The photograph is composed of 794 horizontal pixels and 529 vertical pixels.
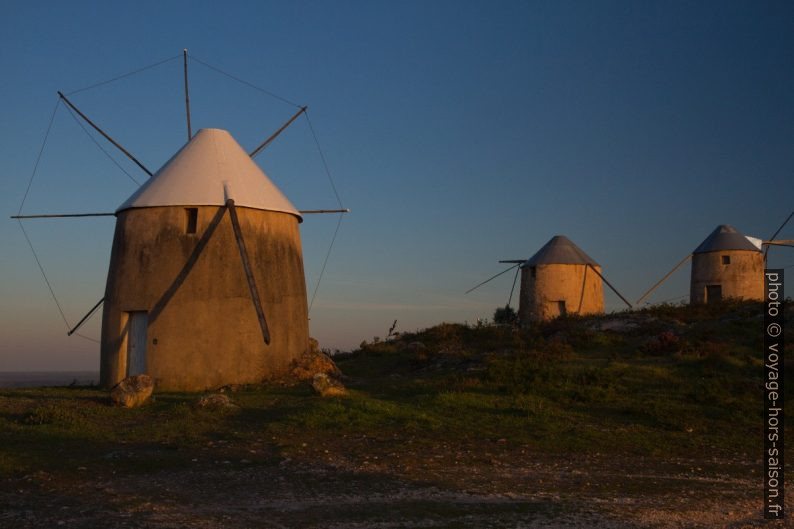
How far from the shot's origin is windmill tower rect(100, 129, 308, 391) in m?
17.4

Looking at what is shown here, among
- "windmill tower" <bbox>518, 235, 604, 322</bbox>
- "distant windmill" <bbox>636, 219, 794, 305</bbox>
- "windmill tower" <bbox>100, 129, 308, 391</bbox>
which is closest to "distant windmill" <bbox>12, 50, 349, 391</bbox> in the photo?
"windmill tower" <bbox>100, 129, 308, 391</bbox>

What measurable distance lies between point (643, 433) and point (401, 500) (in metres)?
5.45

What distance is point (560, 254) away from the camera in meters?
33.9

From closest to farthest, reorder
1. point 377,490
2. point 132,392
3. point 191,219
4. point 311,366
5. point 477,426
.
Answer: point 377,490, point 477,426, point 132,392, point 191,219, point 311,366

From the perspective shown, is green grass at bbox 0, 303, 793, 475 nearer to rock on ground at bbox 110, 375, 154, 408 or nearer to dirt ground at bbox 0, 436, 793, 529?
rock on ground at bbox 110, 375, 154, 408

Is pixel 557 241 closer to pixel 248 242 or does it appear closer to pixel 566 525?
pixel 248 242

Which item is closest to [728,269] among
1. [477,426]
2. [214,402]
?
[477,426]

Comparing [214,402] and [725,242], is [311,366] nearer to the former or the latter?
[214,402]

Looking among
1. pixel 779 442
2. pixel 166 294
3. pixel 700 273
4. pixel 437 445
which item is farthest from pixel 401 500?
pixel 700 273

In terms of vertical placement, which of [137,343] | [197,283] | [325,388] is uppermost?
[197,283]

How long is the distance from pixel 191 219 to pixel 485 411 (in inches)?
324

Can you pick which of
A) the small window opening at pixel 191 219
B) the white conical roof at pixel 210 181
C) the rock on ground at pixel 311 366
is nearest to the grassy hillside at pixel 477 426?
the rock on ground at pixel 311 366

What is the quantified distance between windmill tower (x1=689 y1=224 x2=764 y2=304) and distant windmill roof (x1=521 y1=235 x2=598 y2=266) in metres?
4.55

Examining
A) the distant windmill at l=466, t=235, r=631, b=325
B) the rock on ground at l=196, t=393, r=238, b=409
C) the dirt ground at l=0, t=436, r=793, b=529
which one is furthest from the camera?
the distant windmill at l=466, t=235, r=631, b=325
